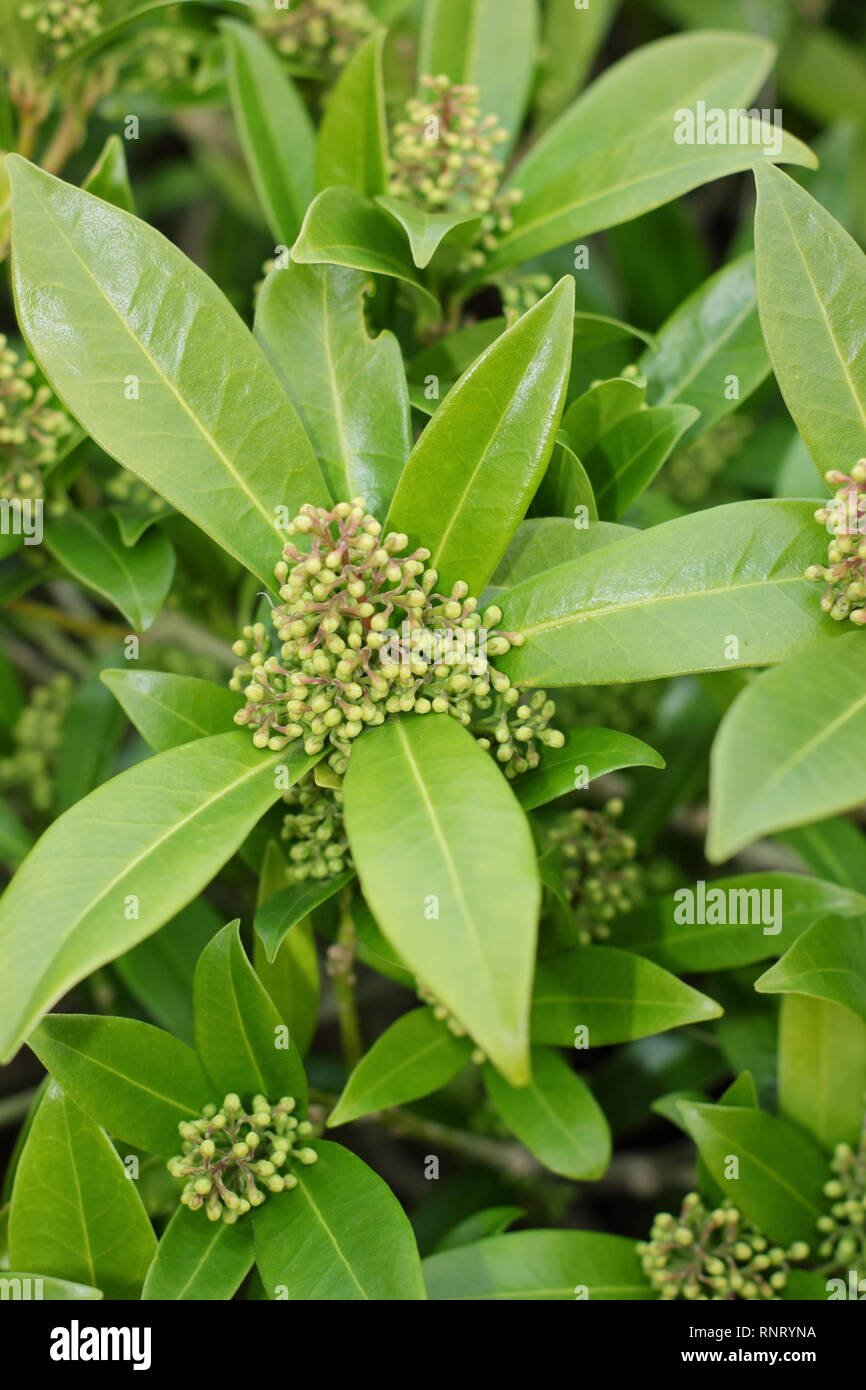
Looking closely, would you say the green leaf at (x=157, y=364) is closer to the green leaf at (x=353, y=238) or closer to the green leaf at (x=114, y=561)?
the green leaf at (x=353, y=238)

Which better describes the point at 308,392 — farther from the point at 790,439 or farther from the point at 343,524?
the point at 790,439

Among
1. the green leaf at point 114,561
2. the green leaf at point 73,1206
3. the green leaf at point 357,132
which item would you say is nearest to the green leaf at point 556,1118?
the green leaf at point 73,1206

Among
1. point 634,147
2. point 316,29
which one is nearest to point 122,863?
point 634,147

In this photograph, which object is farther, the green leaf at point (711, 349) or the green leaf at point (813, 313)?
the green leaf at point (711, 349)

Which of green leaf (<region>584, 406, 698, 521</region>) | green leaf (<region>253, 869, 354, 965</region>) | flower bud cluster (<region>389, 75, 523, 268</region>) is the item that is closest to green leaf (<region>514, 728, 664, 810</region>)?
green leaf (<region>253, 869, 354, 965</region>)

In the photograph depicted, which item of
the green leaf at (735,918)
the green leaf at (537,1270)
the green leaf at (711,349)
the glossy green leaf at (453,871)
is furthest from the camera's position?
the green leaf at (711,349)

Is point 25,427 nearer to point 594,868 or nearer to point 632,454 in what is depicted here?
point 632,454
